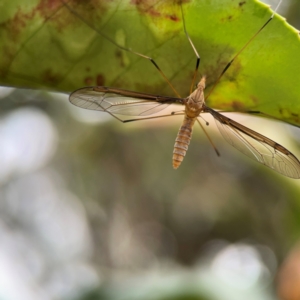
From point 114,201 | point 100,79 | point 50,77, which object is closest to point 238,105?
point 100,79

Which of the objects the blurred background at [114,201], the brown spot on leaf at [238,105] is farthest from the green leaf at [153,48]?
the blurred background at [114,201]

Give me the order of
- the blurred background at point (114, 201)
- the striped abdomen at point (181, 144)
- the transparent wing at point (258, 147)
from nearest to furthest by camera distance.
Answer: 1. the transparent wing at point (258, 147)
2. the striped abdomen at point (181, 144)
3. the blurred background at point (114, 201)

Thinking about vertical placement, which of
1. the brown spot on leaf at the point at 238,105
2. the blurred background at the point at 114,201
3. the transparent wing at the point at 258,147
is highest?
the blurred background at the point at 114,201

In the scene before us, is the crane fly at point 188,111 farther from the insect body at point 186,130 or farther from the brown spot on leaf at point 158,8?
the brown spot on leaf at point 158,8

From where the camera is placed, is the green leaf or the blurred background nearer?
the green leaf

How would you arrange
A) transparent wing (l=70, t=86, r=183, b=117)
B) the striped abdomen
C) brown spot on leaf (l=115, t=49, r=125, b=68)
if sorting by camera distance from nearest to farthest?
brown spot on leaf (l=115, t=49, r=125, b=68) → transparent wing (l=70, t=86, r=183, b=117) → the striped abdomen

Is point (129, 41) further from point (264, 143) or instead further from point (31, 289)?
point (31, 289)

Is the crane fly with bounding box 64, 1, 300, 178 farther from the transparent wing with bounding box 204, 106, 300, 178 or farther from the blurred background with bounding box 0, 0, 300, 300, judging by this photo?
the blurred background with bounding box 0, 0, 300, 300

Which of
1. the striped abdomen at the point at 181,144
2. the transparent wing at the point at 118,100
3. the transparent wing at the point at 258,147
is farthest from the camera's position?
the striped abdomen at the point at 181,144

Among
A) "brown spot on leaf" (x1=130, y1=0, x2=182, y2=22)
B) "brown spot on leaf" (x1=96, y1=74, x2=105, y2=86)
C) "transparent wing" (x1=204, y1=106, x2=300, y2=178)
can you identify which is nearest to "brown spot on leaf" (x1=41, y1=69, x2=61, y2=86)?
"brown spot on leaf" (x1=96, y1=74, x2=105, y2=86)
